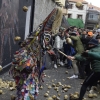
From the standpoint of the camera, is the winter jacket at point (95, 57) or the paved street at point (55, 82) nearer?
the winter jacket at point (95, 57)

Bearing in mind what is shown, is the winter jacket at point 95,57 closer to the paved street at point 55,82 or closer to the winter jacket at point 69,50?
the paved street at point 55,82

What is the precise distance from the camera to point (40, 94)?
5707mm

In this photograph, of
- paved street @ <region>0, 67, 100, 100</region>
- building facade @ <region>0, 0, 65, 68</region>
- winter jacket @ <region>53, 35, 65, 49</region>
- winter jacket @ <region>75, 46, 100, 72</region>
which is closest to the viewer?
winter jacket @ <region>75, 46, 100, 72</region>

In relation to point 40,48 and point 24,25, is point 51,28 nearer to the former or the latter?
point 40,48

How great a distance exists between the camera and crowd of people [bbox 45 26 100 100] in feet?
15.8

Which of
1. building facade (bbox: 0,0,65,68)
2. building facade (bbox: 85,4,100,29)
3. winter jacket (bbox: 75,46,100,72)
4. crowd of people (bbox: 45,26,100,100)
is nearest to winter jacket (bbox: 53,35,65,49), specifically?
crowd of people (bbox: 45,26,100,100)

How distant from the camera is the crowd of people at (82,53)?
189 inches

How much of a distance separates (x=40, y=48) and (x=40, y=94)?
1.54 m

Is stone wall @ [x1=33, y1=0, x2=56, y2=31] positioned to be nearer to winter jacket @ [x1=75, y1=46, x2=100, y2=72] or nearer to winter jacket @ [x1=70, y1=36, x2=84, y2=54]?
winter jacket @ [x1=70, y1=36, x2=84, y2=54]

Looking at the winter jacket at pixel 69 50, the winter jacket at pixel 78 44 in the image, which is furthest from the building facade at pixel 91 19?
the winter jacket at pixel 78 44

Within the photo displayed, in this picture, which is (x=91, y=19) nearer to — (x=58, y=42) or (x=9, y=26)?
(x=58, y=42)

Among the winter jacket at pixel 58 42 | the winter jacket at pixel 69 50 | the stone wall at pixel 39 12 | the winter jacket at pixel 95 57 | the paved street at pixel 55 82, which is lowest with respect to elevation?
the paved street at pixel 55 82

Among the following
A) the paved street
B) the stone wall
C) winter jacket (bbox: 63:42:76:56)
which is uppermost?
the stone wall

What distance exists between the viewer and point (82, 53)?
5.00 meters
